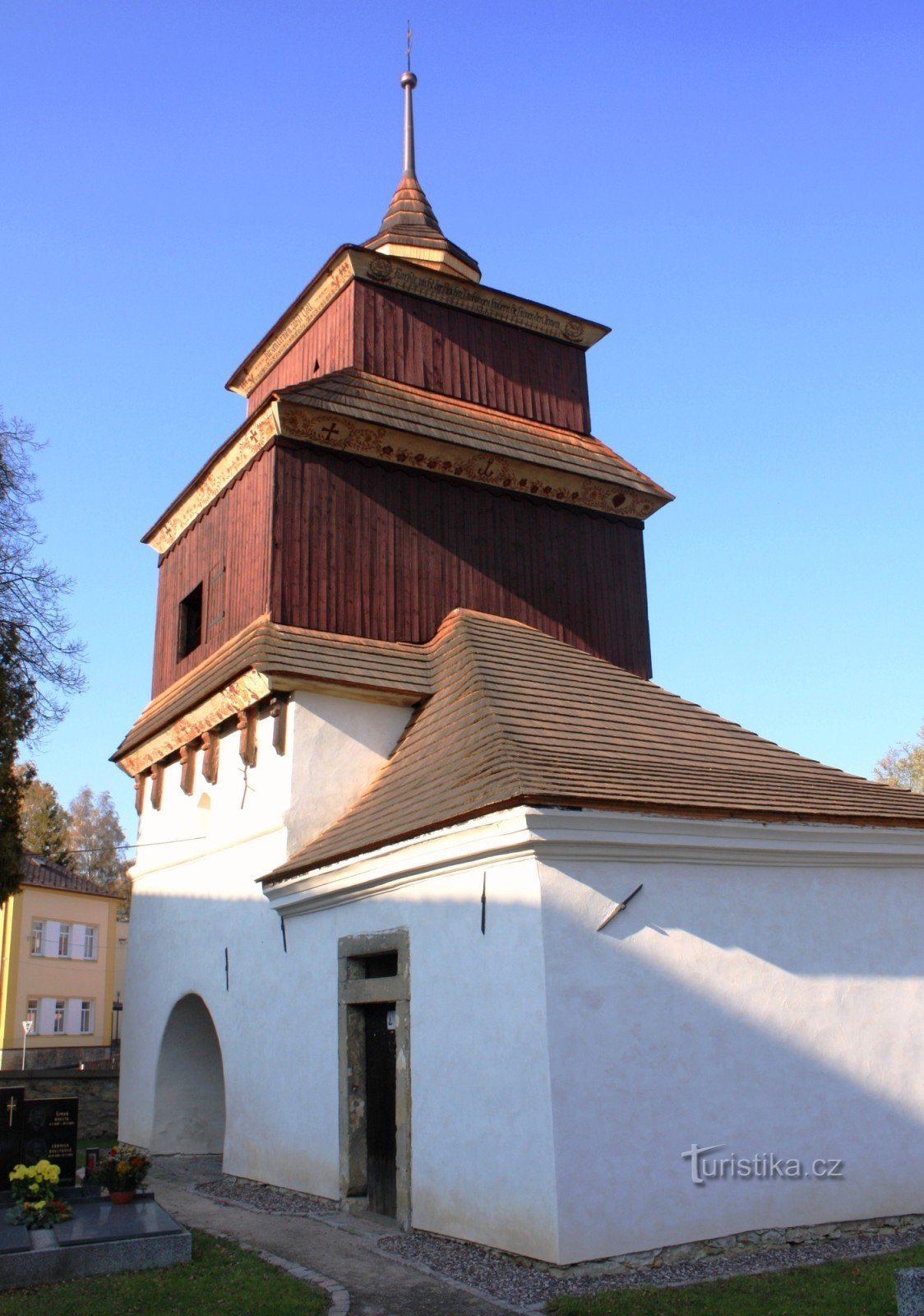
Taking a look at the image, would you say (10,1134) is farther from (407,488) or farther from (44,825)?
(44,825)

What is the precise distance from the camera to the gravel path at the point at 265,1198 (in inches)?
442

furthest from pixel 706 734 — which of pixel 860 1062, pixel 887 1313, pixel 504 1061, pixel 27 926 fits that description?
pixel 27 926

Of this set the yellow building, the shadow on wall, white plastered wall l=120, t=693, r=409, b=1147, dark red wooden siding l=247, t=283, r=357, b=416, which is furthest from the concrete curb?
the yellow building

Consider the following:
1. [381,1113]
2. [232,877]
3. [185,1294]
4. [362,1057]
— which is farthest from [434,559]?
[185,1294]

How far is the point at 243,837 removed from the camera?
46.6 ft

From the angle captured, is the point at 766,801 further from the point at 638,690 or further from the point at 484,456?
the point at 484,456

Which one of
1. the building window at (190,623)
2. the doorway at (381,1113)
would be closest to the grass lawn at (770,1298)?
the doorway at (381,1113)

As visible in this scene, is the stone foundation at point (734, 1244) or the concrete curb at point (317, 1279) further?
the stone foundation at point (734, 1244)

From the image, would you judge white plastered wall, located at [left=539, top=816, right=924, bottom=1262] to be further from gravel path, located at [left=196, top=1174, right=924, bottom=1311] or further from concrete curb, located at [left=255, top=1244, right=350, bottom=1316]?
A: concrete curb, located at [left=255, top=1244, right=350, bottom=1316]

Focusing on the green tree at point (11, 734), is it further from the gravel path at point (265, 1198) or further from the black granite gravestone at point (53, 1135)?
the gravel path at point (265, 1198)

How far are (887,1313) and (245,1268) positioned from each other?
183 inches

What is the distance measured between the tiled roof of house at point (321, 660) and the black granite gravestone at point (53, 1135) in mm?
5100

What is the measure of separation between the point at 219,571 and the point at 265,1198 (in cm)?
829

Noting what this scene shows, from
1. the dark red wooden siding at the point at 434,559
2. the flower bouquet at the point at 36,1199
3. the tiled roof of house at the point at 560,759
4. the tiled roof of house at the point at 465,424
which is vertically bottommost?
the flower bouquet at the point at 36,1199
